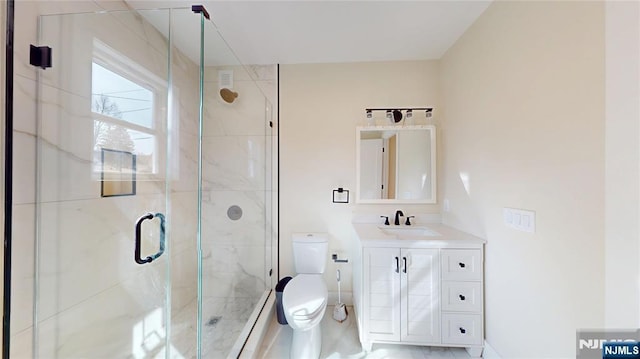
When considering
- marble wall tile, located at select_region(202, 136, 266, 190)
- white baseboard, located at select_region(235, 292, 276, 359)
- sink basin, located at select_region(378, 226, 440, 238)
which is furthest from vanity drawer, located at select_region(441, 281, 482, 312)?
marble wall tile, located at select_region(202, 136, 266, 190)

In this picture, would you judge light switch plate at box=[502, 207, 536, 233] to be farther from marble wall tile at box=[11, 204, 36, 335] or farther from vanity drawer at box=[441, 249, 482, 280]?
marble wall tile at box=[11, 204, 36, 335]

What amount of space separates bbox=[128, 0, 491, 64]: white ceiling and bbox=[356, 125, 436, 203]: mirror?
0.71m

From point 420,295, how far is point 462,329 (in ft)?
1.23

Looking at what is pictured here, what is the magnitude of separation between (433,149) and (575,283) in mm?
1461

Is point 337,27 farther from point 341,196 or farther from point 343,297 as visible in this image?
point 343,297

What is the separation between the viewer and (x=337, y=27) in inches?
70.7

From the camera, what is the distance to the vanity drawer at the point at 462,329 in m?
1.63

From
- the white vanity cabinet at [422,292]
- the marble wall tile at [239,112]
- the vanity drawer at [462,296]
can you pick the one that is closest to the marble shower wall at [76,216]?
the marble wall tile at [239,112]

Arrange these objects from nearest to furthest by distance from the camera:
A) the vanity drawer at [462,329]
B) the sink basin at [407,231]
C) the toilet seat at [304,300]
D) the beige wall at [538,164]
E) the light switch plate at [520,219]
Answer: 1. the beige wall at [538,164]
2. the light switch plate at [520,219]
3. the toilet seat at [304,300]
4. the vanity drawer at [462,329]
5. the sink basin at [407,231]

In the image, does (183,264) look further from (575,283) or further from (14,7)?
(575,283)

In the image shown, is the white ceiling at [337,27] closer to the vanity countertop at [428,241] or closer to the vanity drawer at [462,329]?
the vanity countertop at [428,241]

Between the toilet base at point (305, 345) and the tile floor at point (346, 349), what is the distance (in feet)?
0.47

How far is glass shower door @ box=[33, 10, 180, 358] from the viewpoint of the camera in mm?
1131

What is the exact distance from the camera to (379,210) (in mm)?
2320
